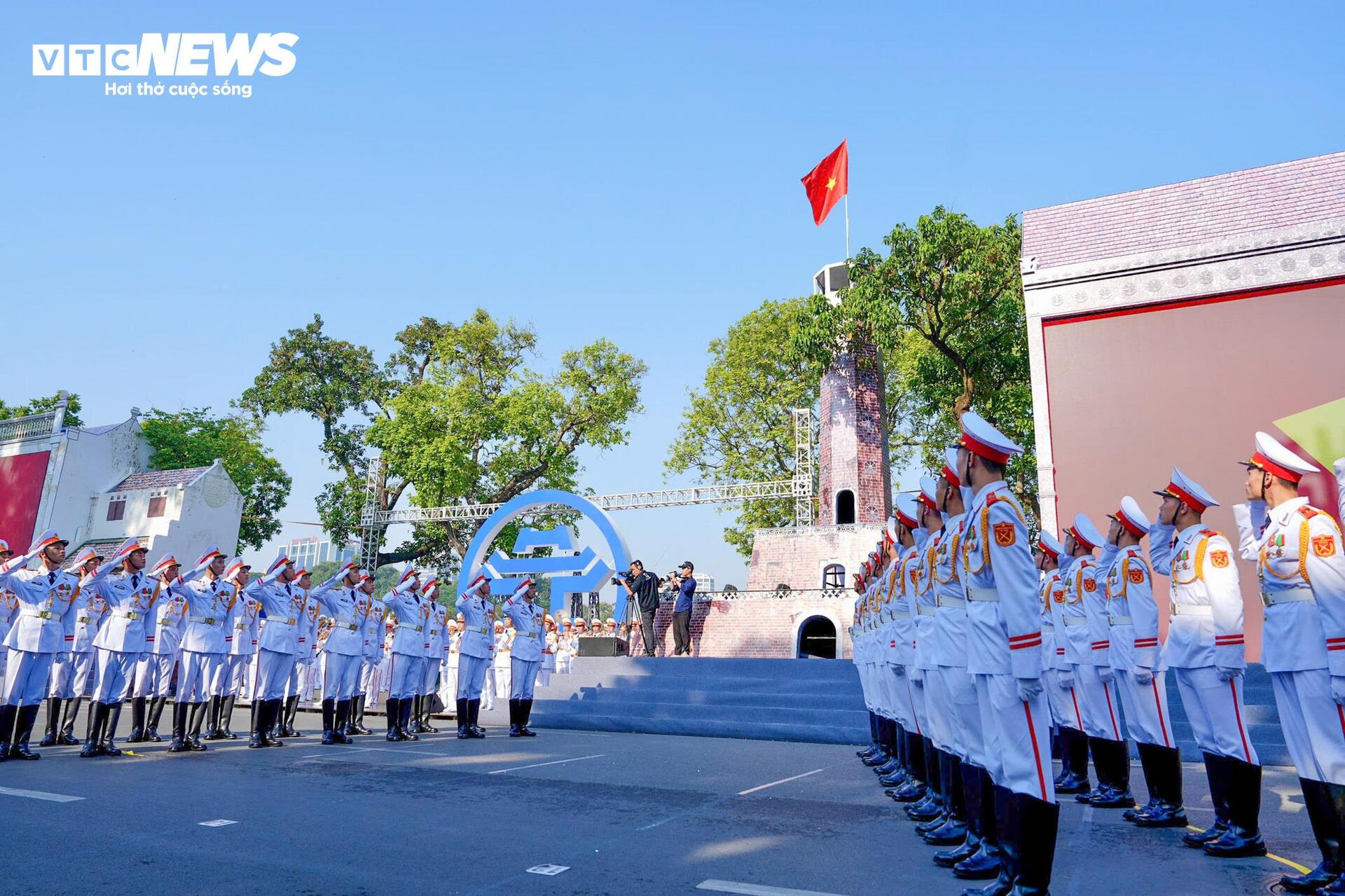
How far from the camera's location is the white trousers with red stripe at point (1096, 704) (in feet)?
19.5

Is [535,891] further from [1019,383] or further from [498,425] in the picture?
[498,425]

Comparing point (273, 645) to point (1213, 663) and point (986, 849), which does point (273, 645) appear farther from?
point (1213, 663)

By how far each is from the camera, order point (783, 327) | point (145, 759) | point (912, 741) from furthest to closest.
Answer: point (783, 327), point (145, 759), point (912, 741)

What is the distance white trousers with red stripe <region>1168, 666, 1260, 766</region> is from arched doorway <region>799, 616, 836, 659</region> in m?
15.6

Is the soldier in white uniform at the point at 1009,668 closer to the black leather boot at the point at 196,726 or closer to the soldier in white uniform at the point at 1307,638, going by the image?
the soldier in white uniform at the point at 1307,638

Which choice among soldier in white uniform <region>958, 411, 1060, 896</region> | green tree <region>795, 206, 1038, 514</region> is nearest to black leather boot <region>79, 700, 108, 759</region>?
soldier in white uniform <region>958, 411, 1060, 896</region>

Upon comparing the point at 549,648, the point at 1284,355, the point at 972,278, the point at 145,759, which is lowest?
the point at 145,759

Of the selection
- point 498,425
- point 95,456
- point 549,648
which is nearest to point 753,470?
point 498,425

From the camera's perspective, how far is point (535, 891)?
356 centimetres

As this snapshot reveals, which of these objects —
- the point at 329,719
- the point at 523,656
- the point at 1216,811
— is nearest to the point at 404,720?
the point at 329,719

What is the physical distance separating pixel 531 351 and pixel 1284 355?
81.0ft

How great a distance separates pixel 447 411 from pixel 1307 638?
2821 centimetres

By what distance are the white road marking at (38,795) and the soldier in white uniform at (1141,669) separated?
6.47m

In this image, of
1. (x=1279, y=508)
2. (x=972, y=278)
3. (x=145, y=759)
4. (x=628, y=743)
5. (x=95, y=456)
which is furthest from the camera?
(x=95, y=456)
